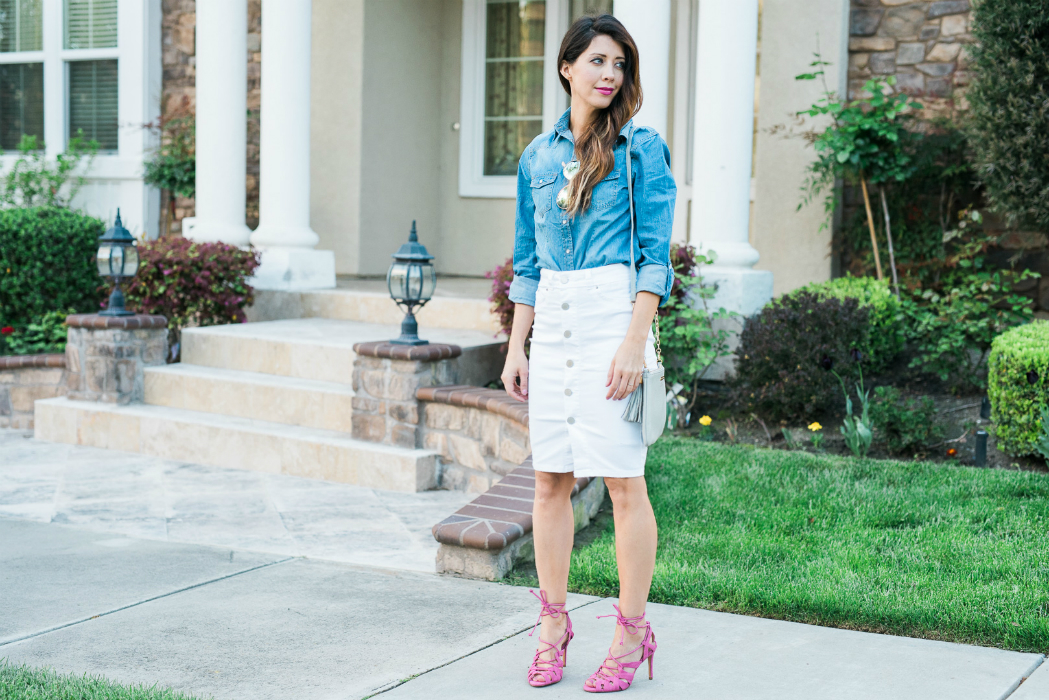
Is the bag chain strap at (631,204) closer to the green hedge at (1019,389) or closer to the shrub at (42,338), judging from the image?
the green hedge at (1019,389)

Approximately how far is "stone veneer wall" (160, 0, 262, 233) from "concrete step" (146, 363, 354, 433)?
315cm

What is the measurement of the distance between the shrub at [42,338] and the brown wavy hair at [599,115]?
20.4 feet

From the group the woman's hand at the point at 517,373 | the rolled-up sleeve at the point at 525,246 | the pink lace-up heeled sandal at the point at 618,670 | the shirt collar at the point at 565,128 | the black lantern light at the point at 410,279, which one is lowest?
the pink lace-up heeled sandal at the point at 618,670

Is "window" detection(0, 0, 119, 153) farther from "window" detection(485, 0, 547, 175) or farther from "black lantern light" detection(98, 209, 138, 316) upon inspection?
"black lantern light" detection(98, 209, 138, 316)

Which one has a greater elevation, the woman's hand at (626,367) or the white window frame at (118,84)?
the white window frame at (118,84)

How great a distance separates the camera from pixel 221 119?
25.3ft

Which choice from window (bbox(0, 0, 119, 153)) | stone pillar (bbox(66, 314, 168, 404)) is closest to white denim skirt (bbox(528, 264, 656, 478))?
stone pillar (bbox(66, 314, 168, 404))

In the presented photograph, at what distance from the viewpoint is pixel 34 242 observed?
7645 millimetres

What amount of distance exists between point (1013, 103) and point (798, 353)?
5.77ft

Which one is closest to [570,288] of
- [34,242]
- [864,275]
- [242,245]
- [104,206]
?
[864,275]

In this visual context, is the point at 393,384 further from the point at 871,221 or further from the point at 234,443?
the point at 871,221

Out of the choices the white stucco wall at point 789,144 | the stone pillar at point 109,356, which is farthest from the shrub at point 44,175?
the white stucco wall at point 789,144

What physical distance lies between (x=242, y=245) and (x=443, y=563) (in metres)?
4.76

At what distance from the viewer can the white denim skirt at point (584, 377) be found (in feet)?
8.25
